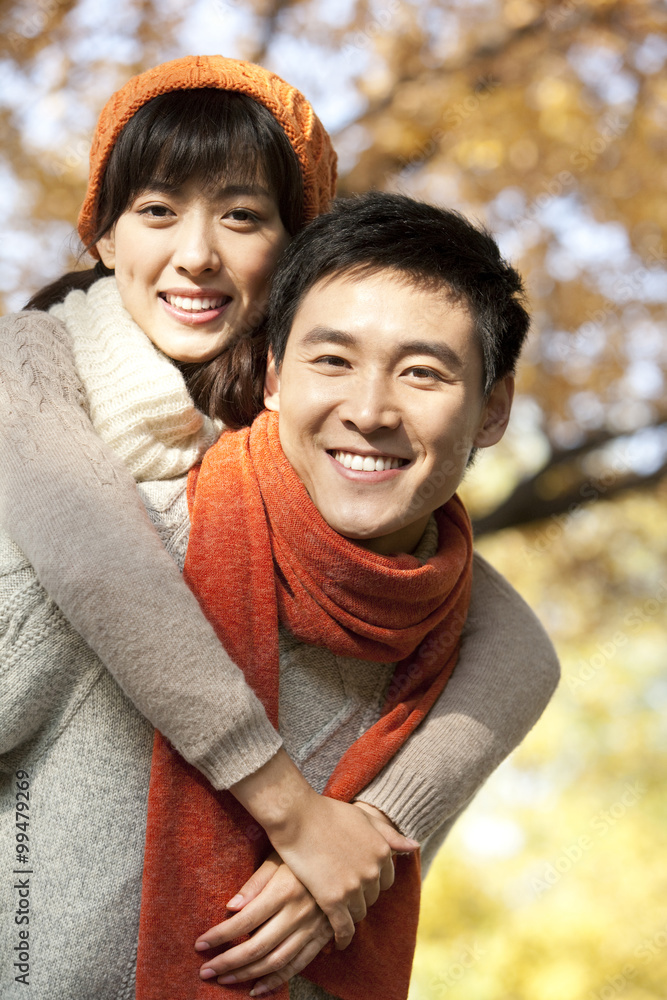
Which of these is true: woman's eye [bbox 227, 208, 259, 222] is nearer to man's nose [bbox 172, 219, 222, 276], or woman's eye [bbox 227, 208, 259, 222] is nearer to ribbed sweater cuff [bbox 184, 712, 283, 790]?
man's nose [bbox 172, 219, 222, 276]

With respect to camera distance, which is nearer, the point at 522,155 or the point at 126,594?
the point at 126,594

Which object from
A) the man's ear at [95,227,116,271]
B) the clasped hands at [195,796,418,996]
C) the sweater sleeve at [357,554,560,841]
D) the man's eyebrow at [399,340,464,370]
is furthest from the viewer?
the man's ear at [95,227,116,271]

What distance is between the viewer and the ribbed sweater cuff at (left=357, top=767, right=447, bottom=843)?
1.76 meters

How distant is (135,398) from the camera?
1.71m

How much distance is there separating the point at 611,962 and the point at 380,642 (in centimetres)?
336

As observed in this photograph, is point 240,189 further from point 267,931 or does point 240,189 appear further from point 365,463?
point 267,931

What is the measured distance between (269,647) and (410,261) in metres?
0.77

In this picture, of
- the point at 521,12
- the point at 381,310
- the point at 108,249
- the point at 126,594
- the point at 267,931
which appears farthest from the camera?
the point at 521,12

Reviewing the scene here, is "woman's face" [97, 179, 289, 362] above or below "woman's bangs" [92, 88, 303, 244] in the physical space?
below

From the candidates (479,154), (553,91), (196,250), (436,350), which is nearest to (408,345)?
(436,350)

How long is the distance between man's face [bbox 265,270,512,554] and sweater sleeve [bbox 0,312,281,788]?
1.13ft

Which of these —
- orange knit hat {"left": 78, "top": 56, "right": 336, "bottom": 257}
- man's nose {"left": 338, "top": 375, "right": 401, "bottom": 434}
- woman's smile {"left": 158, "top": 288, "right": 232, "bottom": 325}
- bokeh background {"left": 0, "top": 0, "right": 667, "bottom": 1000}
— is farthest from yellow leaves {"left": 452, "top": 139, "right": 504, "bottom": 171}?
man's nose {"left": 338, "top": 375, "right": 401, "bottom": 434}

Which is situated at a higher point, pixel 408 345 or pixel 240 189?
pixel 240 189

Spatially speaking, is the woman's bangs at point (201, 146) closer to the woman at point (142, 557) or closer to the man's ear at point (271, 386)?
the woman at point (142, 557)
